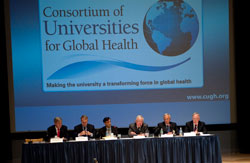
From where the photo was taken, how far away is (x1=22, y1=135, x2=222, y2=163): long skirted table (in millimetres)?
5477

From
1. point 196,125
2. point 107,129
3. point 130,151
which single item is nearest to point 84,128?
point 107,129

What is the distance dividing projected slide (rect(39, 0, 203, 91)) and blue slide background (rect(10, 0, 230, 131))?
166mm

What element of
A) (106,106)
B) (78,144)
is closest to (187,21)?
(106,106)

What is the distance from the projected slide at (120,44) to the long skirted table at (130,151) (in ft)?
7.01

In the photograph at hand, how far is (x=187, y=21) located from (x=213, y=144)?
10.1 ft

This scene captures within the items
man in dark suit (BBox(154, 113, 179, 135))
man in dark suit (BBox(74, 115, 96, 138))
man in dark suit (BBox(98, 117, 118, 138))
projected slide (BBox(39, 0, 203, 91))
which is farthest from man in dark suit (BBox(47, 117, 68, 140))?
man in dark suit (BBox(154, 113, 179, 135))

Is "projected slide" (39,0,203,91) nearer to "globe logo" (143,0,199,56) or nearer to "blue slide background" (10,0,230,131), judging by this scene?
"globe logo" (143,0,199,56)

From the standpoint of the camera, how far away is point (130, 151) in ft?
18.3

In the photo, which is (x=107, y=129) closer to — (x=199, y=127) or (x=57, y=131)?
(x=57, y=131)

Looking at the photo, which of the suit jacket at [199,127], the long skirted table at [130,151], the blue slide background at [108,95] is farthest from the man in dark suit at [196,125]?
the blue slide background at [108,95]

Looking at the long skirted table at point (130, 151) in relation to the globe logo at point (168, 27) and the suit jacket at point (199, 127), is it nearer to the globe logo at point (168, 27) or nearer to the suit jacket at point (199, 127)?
the suit jacket at point (199, 127)

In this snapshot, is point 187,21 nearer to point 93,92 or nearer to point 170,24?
point 170,24

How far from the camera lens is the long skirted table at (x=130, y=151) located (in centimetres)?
548

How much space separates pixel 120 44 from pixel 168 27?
113 cm
